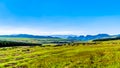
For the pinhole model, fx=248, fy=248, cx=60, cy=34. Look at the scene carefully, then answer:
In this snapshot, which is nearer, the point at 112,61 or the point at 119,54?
the point at 112,61

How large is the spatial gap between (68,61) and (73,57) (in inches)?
221

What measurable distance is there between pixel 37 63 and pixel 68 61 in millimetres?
9042

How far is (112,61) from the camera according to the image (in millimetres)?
64688

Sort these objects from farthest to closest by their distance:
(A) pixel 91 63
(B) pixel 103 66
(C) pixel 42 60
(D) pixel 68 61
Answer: (C) pixel 42 60 < (D) pixel 68 61 < (A) pixel 91 63 < (B) pixel 103 66

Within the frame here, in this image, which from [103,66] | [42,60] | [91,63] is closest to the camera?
[103,66]

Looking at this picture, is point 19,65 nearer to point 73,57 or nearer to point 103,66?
point 73,57

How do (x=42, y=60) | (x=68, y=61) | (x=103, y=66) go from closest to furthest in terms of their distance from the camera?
(x=103, y=66) → (x=68, y=61) → (x=42, y=60)

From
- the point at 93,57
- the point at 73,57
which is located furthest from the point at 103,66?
the point at 73,57

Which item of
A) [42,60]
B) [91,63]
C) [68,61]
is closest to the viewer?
[91,63]

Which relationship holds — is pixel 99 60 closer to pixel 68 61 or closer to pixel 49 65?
pixel 68 61

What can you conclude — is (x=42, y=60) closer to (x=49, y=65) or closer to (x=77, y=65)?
(x=49, y=65)

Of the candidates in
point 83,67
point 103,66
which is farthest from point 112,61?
point 83,67

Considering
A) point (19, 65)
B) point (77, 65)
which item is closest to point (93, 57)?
point (77, 65)

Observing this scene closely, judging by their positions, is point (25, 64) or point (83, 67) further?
point (25, 64)
